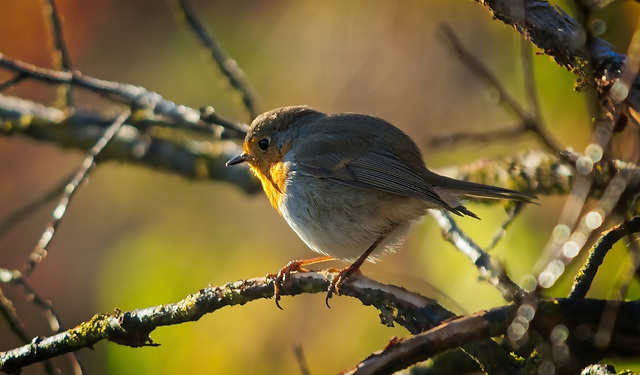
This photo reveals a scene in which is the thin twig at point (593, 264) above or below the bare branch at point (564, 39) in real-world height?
below

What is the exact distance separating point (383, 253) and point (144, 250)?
197 cm

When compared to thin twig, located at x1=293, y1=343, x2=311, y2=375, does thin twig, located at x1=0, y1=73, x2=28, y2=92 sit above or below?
above

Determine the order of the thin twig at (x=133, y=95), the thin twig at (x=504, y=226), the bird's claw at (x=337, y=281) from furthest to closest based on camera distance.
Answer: the thin twig at (x=133, y=95) → the thin twig at (x=504, y=226) → the bird's claw at (x=337, y=281)

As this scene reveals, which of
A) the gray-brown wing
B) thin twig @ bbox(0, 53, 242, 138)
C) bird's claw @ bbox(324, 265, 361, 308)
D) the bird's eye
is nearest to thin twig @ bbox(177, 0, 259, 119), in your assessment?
thin twig @ bbox(0, 53, 242, 138)

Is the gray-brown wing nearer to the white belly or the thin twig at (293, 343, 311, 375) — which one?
the white belly

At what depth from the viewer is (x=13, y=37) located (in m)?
6.22

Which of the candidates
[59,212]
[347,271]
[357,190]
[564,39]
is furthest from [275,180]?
[564,39]

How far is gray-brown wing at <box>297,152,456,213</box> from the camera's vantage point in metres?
Answer: 2.93

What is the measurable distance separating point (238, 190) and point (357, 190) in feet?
5.24

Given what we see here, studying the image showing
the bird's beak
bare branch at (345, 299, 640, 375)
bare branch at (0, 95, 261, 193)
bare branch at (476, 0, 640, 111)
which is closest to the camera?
bare branch at (345, 299, 640, 375)

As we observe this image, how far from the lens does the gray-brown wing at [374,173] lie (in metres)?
2.93

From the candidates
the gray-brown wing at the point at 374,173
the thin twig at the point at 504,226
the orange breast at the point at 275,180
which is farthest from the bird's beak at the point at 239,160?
the thin twig at the point at 504,226

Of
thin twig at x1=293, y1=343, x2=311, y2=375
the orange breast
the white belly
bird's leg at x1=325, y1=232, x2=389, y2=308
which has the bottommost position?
thin twig at x1=293, y1=343, x2=311, y2=375

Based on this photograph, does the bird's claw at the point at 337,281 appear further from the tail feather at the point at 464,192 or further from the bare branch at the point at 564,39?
the bare branch at the point at 564,39
